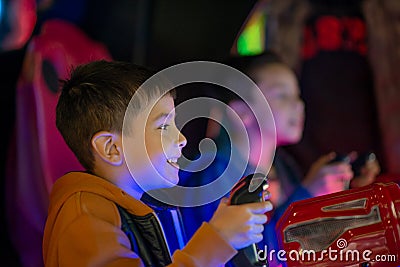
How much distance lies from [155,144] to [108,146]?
1.9 inches

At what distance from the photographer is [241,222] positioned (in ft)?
1.70

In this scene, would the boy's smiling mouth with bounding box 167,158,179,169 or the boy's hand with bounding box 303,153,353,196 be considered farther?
the boy's hand with bounding box 303,153,353,196

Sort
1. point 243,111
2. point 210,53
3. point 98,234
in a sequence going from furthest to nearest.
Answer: point 210,53, point 243,111, point 98,234

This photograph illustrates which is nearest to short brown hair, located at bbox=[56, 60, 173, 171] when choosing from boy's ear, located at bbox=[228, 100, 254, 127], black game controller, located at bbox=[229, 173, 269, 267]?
black game controller, located at bbox=[229, 173, 269, 267]

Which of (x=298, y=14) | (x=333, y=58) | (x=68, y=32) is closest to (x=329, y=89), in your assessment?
(x=333, y=58)

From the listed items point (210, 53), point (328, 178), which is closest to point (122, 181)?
point (328, 178)

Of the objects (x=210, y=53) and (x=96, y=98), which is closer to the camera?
(x=96, y=98)

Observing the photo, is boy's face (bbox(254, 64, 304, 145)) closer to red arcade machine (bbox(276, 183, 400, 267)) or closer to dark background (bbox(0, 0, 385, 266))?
dark background (bbox(0, 0, 385, 266))

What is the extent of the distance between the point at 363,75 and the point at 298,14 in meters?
0.19

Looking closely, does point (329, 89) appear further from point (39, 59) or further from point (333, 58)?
point (39, 59)

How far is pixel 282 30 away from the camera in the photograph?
124 centimetres

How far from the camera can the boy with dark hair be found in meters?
0.52

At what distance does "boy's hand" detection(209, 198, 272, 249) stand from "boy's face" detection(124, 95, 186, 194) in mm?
78

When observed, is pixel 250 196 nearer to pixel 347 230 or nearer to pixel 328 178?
pixel 347 230
